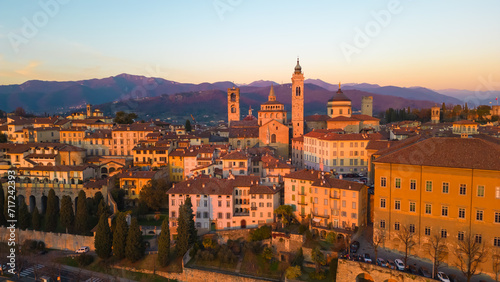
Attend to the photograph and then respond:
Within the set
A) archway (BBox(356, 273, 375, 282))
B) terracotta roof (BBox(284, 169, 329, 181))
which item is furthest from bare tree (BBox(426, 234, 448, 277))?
terracotta roof (BBox(284, 169, 329, 181))

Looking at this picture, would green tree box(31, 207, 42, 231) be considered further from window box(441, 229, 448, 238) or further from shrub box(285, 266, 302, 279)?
window box(441, 229, 448, 238)

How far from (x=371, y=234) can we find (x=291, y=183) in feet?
30.0

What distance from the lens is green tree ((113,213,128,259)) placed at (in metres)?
35.3

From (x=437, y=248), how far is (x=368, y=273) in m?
6.07

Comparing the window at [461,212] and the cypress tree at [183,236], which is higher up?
the window at [461,212]

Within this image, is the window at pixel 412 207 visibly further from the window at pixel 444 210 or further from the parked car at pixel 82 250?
the parked car at pixel 82 250

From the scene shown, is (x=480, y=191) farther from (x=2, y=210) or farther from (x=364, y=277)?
(x=2, y=210)

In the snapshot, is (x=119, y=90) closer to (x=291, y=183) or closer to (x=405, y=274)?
(x=291, y=183)

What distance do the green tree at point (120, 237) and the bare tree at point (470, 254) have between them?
2924 centimetres

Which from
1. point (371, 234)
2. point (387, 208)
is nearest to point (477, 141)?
point (387, 208)

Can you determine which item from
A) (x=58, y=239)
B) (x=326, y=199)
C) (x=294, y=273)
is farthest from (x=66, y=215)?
(x=326, y=199)

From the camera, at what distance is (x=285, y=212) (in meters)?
35.8

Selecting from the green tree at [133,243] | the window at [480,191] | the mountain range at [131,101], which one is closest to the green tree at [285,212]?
the green tree at [133,243]

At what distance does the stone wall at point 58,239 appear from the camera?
1507 inches
